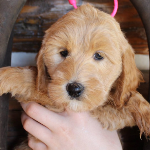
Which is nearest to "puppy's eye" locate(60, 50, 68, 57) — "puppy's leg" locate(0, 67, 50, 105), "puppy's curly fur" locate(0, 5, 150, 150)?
"puppy's curly fur" locate(0, 5, 150, 150)

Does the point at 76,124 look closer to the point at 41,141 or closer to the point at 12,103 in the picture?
the point at 41,141

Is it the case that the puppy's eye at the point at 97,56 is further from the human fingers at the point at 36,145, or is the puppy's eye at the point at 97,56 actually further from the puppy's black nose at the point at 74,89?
the human fingers at the point at 36,145

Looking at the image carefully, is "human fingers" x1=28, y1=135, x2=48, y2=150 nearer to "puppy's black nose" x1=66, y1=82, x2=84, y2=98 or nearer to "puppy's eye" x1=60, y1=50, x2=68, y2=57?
"puppy's black nose" x1=66, y1=82, x2=84, y2=98

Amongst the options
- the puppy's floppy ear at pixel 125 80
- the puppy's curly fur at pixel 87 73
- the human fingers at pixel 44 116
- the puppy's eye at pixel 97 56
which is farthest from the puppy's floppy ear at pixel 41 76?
the puppy's floppy ear at pixel 125 80

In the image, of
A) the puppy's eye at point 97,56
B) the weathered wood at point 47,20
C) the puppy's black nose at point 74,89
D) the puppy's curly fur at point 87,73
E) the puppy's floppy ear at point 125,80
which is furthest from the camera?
the weathered wood at point 47,20

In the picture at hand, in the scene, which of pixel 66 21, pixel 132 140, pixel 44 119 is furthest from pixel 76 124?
pixel 132 140

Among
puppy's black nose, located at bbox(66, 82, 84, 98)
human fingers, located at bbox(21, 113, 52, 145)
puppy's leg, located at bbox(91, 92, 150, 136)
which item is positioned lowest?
human fingers, located at bbox(21, 113, 52, 145)
